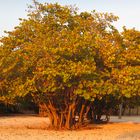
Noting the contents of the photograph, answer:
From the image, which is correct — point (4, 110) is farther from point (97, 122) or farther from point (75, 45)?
point (75, 45)

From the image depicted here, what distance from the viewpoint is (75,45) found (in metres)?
19.6

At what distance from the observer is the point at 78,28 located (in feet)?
72.3

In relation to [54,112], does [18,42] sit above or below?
above

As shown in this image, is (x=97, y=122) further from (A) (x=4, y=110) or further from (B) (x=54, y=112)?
(A) (x=4, y=110)

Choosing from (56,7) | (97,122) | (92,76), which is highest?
Answer: (56,7)

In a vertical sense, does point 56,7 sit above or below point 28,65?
above

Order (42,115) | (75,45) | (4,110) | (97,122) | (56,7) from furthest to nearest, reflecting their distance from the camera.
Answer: (4,110), (42,115), (97,122), (56,7), (75,45)

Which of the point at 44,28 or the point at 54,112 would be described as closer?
the point at 44,28

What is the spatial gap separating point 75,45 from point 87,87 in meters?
2.37

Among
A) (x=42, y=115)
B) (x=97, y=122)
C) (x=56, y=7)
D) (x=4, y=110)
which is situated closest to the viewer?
(x=56, y=7)

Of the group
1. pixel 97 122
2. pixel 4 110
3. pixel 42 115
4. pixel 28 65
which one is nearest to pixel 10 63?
pixel 28 65

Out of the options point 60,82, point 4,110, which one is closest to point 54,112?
point 60,82

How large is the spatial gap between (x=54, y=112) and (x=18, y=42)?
4.42 metres

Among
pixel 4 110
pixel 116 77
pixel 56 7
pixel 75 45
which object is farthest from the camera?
pixel 4 110
